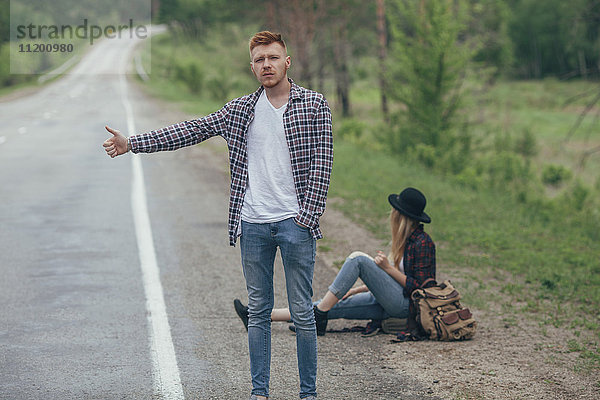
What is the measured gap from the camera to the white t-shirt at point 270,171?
394cm

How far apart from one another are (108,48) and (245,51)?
1915 inches

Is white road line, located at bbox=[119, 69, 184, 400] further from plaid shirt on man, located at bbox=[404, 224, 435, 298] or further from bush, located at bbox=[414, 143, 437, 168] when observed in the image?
bush, located at bbox=[414, 143, 437, 168]

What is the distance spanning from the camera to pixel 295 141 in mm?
3896

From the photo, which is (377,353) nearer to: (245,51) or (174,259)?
(174,259)

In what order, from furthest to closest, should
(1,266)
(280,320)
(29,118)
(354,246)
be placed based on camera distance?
(29,118), (354,246), (1,266), (280,320)

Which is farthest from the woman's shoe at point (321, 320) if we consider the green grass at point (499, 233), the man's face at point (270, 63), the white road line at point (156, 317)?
the man's face at point (270, 63)

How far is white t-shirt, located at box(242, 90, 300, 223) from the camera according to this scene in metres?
3.94

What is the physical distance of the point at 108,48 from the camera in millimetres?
78438

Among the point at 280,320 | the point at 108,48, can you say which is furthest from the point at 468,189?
the point at 108,48

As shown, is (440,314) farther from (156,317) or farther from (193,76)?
(193,76)

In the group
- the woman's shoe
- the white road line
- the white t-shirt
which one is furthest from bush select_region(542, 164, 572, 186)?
the white t-shirt

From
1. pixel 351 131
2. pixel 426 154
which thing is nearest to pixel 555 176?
pixel 351 131

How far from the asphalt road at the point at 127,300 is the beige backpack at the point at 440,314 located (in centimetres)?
46

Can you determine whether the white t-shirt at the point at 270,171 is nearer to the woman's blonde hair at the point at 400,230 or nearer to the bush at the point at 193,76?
the woman's blonde hair at the point at 400,230
